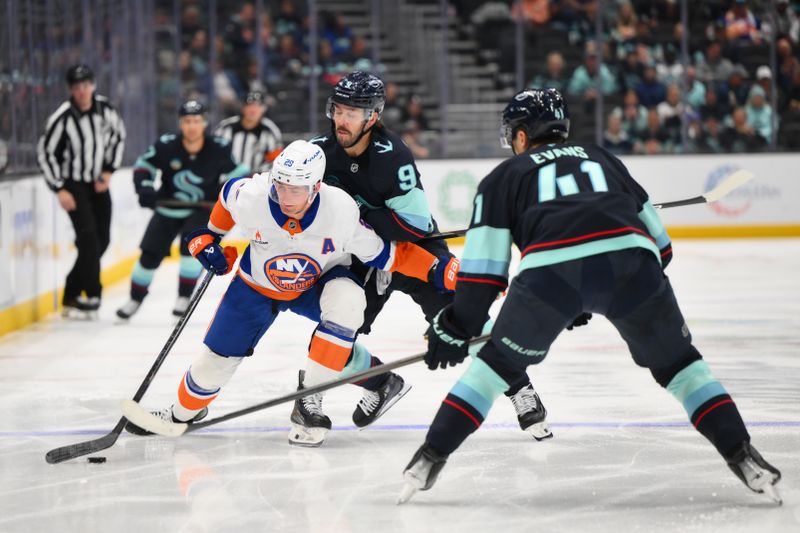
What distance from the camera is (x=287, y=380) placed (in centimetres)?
483

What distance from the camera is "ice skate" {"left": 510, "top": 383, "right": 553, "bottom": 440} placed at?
374cm

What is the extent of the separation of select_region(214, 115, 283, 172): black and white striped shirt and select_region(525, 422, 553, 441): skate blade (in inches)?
165

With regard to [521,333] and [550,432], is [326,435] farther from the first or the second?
[521,333]

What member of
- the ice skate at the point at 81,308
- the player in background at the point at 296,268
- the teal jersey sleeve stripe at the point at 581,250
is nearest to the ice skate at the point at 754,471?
the teal jersey sleeve stripe at the point at 581,250

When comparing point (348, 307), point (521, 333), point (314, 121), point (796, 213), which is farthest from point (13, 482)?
point (796, 213)

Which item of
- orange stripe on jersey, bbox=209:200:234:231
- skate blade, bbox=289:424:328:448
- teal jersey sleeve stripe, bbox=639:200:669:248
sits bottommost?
skate blade, bbox=289:424:328:448

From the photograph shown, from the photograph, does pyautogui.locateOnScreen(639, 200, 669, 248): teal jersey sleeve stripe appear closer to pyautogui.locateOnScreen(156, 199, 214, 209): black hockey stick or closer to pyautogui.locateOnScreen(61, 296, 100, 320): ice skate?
pyautogui.locateOnScreen(156, 199, 214, 209): black hockey stick

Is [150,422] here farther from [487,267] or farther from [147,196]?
[147,196]

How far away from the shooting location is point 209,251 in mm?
3682

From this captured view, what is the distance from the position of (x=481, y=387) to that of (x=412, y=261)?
0.94 m

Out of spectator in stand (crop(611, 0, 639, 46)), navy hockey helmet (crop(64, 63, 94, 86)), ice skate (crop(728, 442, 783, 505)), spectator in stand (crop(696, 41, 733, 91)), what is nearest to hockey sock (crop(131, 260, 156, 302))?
navy hockey helmet (crop(64, 63, 94, 86))

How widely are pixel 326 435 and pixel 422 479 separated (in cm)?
91

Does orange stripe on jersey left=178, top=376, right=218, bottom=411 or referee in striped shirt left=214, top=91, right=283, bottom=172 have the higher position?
referee in striped shirt left=214, top=91, right=283, bottom=172

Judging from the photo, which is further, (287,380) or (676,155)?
(676,155)
